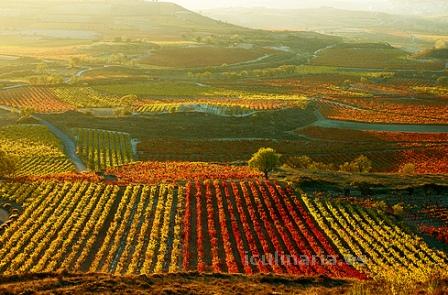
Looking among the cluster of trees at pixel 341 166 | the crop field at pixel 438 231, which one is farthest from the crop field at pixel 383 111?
the crop field at pixel 438 231

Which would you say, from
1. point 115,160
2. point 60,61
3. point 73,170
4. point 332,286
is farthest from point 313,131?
point 60,61

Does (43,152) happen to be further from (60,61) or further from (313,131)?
(60,61)

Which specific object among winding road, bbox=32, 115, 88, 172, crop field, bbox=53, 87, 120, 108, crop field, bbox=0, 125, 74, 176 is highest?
crop field, bbox=53, 87, 120, 108

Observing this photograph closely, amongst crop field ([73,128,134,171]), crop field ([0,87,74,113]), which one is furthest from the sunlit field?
crop field ([0,87,74,113])

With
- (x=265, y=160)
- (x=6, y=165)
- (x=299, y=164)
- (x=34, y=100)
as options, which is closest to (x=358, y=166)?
(x=299, y=164)

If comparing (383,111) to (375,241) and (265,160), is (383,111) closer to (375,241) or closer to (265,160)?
(265,160)

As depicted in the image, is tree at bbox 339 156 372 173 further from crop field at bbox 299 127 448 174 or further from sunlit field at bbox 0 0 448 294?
crop field at bbox 299 127 448 174
